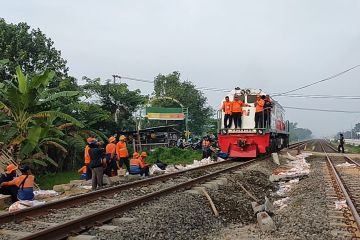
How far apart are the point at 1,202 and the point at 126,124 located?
19606 mm

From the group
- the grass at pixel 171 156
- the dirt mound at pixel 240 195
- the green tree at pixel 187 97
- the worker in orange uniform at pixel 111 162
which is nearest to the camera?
the dirt mound at pixel 240 195

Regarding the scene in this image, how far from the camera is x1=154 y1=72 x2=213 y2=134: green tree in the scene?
167 ft

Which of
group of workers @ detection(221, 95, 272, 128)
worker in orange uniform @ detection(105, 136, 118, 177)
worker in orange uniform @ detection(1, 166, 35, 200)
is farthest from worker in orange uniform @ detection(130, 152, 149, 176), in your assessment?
group of workers @ detection(221, 95, 272, 128)

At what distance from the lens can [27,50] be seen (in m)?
26.4

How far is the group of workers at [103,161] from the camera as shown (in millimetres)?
11375

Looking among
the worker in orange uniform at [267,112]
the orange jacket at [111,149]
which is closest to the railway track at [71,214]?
the orange jacket at [111,149]

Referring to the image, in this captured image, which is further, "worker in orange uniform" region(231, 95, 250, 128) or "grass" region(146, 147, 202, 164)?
"grass" region(146, 147, 202, 164)

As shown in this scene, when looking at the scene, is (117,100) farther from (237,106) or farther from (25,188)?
(25,188)

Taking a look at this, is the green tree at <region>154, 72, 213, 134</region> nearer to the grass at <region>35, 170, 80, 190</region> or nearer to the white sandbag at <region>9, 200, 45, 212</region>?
the grass at <region>35, 170, 80, 190</region>

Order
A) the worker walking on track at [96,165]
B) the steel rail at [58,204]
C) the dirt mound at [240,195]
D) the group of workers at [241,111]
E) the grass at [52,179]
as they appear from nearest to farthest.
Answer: the steel rail at [58,204]
the dirt mound at [240,195]
the worker walking on track at [96,165]
the grass at [52,179]
the group of workers at [241,111]

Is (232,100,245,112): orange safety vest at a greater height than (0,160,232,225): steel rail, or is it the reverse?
(232,100,245,112): orange safety vest

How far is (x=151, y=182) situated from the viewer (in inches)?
483

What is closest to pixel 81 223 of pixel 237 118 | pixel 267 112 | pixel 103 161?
pixel 103 161

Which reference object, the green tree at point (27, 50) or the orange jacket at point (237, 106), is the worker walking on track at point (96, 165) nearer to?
the orange jacket at point (237, 106)
